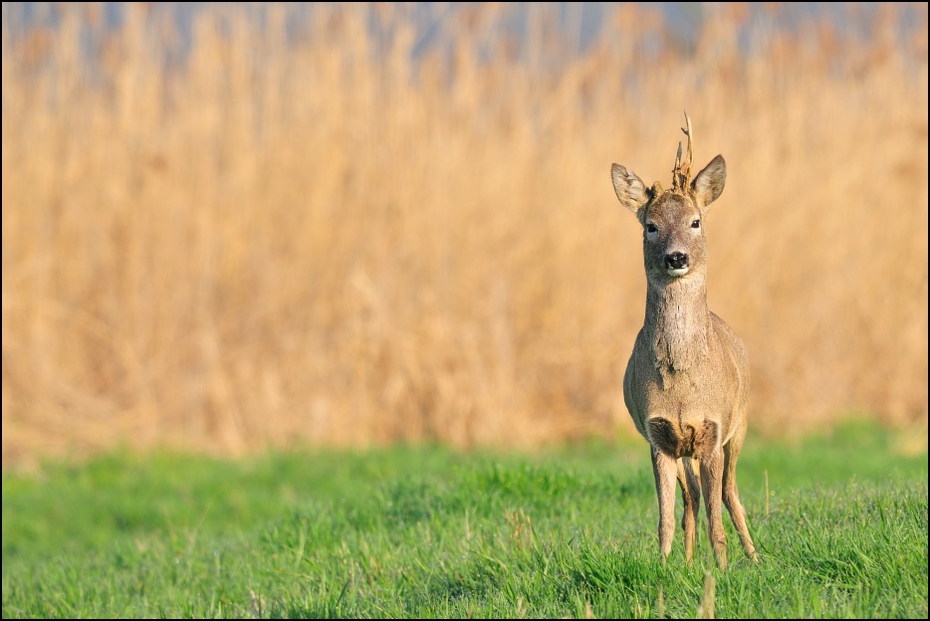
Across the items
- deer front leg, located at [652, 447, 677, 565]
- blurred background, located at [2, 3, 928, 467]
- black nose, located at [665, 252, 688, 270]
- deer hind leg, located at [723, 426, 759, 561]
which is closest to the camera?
black nose, located at [665, 252, 688, 270]

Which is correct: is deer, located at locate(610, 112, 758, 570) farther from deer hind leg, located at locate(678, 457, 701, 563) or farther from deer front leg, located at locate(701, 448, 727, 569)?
deer hind leg, located at locate(678, 457, 701, 563)

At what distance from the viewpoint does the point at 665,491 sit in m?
4.13

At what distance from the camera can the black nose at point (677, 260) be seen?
3877mm

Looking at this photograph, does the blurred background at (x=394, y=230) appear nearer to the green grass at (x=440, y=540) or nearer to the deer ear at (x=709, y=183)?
the green grass at (x=440, y=540)

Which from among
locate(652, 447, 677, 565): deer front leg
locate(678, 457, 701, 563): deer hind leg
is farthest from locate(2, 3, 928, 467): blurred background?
locate(652, 447, 677, 565): deer front leg

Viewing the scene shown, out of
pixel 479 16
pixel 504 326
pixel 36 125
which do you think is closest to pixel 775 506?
pixel 504 326

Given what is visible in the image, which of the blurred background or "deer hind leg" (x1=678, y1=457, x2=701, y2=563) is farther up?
the blurred background

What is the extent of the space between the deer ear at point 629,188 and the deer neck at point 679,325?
296 mm

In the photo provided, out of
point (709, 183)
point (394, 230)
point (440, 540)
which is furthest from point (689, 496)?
point (394, 230)

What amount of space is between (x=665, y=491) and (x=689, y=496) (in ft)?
1.03

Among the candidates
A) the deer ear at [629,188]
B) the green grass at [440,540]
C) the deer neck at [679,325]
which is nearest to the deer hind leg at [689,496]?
the green grass at [440,540]

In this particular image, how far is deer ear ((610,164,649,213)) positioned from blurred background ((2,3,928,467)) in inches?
254

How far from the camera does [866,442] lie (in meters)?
10.4

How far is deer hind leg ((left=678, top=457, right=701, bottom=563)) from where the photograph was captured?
4.33 metres
